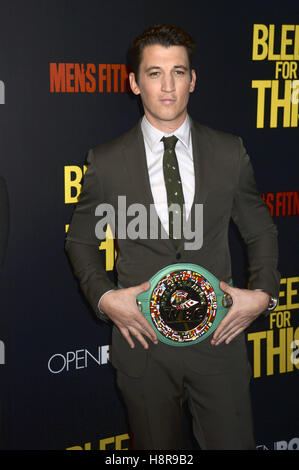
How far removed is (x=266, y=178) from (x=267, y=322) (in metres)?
0.84

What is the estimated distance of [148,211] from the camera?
2.29 metres

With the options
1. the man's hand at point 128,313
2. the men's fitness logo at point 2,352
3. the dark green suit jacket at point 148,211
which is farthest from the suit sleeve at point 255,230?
the men's fitness logo at point 2,352

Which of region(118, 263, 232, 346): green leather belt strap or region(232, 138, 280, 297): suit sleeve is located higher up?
region(232, 138, 280, 297): suit sleeve

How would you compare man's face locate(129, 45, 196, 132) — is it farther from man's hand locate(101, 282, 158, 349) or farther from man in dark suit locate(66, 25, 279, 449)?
man's hand locate(101, 282, 158, 349)

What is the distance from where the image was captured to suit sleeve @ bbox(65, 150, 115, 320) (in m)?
2.34

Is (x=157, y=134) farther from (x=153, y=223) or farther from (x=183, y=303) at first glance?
(x=183, y=303)

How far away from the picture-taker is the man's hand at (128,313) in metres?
2.24

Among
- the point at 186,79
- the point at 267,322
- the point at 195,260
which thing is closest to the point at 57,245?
the point at 195,260

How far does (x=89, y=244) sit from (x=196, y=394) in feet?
2.49

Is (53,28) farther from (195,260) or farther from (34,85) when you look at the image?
(195,260)

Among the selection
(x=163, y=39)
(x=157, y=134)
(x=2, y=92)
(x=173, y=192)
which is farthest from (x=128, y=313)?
(x=2, y=92)

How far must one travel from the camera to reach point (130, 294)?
7.34 feet

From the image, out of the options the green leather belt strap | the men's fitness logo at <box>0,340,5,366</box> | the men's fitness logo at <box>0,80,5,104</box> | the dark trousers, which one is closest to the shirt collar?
the green leather belt strap

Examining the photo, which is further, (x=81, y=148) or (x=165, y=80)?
(x=81, y=148)
